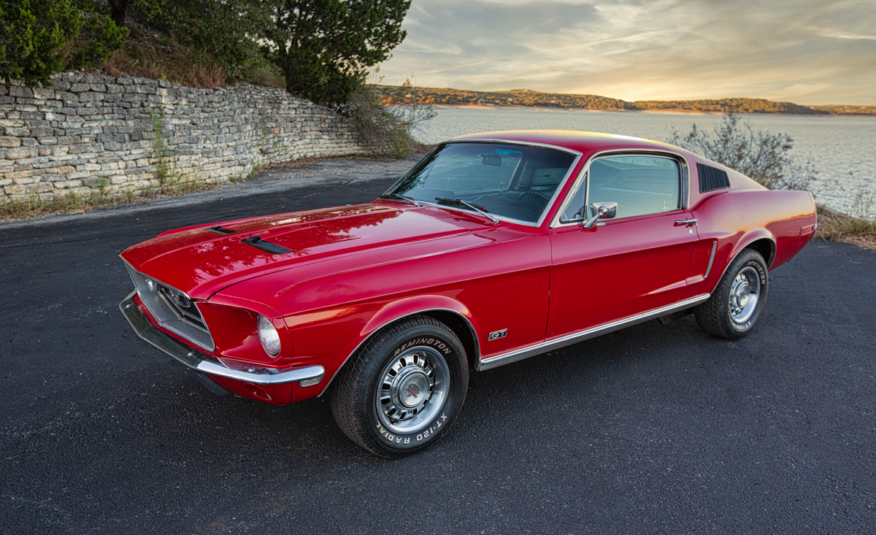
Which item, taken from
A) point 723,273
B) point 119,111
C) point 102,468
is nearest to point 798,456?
point 723,273

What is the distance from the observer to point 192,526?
90.7 inches

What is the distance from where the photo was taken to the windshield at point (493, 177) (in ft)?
11.3

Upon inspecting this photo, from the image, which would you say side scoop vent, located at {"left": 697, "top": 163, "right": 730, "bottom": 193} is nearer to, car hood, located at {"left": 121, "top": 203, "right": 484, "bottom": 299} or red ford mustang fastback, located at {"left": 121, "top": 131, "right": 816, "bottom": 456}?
red ford mustang fastback, located at {"left": 121, "top": 131, "right": 816, "bottom": 456}

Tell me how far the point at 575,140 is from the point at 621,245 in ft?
2.60

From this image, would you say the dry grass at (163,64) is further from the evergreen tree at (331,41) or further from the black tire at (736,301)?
the black tire at (736,301)

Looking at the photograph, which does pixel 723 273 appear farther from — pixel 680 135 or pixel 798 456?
pixel 680 135

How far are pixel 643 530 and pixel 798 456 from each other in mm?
1197

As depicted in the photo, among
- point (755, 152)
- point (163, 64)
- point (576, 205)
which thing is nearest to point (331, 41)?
point (163, 64)

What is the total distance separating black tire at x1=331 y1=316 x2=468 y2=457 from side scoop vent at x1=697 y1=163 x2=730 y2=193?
2.60 meters

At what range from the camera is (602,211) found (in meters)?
3.26

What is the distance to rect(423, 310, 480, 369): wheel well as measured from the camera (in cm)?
287

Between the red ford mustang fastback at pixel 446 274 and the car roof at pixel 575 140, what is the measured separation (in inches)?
0.9

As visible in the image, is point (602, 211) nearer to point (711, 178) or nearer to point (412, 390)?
point (412, 390)

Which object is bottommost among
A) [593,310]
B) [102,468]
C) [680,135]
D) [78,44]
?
[102,468]
